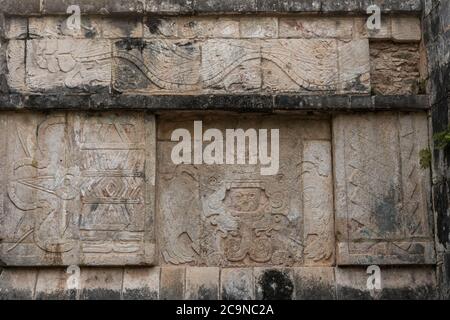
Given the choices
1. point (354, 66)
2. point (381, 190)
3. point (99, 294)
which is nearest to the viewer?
point (99, 294)

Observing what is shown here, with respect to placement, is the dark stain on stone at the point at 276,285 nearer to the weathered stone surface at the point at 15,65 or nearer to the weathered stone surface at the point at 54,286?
the weathered stone surface at the point at 54,286

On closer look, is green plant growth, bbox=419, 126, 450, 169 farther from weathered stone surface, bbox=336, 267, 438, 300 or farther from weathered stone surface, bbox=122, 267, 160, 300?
weathered stone surface, bbox=122, 267, 160, 300

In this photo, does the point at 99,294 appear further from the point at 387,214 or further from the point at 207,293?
the point at 387,214

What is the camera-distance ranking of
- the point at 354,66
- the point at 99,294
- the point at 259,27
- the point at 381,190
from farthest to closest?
the point at 259,27 → the point at 354,66 → the point at 381,190 → the point at 99,294

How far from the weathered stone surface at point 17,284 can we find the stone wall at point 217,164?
0.07 ft

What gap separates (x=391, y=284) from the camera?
803cm

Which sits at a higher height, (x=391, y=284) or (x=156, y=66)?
(x=156, y=66)

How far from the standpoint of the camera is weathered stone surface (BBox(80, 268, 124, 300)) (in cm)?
793

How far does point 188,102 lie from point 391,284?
2.89 metres

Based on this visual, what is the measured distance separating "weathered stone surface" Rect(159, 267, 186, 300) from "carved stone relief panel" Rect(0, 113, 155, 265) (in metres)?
0.26

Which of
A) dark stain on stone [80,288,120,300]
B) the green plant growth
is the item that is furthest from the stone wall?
the green plant growth

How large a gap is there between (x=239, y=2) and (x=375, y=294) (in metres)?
3.51

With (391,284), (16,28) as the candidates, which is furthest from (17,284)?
(391,284)

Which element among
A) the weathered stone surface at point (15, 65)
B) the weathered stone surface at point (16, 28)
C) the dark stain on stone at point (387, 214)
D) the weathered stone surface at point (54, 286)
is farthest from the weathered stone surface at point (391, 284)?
the weathered stone surface at point (16, 28)
